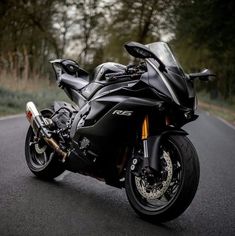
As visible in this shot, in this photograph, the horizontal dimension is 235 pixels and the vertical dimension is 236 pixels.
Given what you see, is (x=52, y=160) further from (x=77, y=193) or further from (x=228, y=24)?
(x=228, y=24)

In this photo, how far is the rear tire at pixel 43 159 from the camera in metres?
5.99

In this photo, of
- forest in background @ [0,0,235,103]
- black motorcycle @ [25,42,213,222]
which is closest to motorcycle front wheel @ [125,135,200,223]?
black motorcycle @ [25,42,213,222]

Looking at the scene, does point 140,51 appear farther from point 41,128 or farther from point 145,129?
point 41,128

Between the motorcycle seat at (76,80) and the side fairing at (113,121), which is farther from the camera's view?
the motorcycle seat at (76,80)

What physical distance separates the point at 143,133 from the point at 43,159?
1.94 metres

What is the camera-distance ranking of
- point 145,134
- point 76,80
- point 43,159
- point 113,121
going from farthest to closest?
point 43,159 → point 76,80 → point 113,121 → point 145,134

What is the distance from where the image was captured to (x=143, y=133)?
4719mm

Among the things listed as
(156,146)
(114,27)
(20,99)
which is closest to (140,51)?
(156,146)

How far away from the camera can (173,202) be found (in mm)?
4461

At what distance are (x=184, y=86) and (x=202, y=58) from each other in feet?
126

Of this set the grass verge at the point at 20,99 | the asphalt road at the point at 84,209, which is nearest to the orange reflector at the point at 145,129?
the asphalt road at the point at 84,209

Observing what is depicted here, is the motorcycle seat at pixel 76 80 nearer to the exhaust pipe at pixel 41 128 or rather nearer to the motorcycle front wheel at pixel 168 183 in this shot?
the exhaust pipe at pixel 41 128

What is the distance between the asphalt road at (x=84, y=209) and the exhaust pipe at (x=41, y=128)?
391 millimetres

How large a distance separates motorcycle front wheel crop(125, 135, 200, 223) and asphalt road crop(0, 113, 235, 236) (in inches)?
5.2
